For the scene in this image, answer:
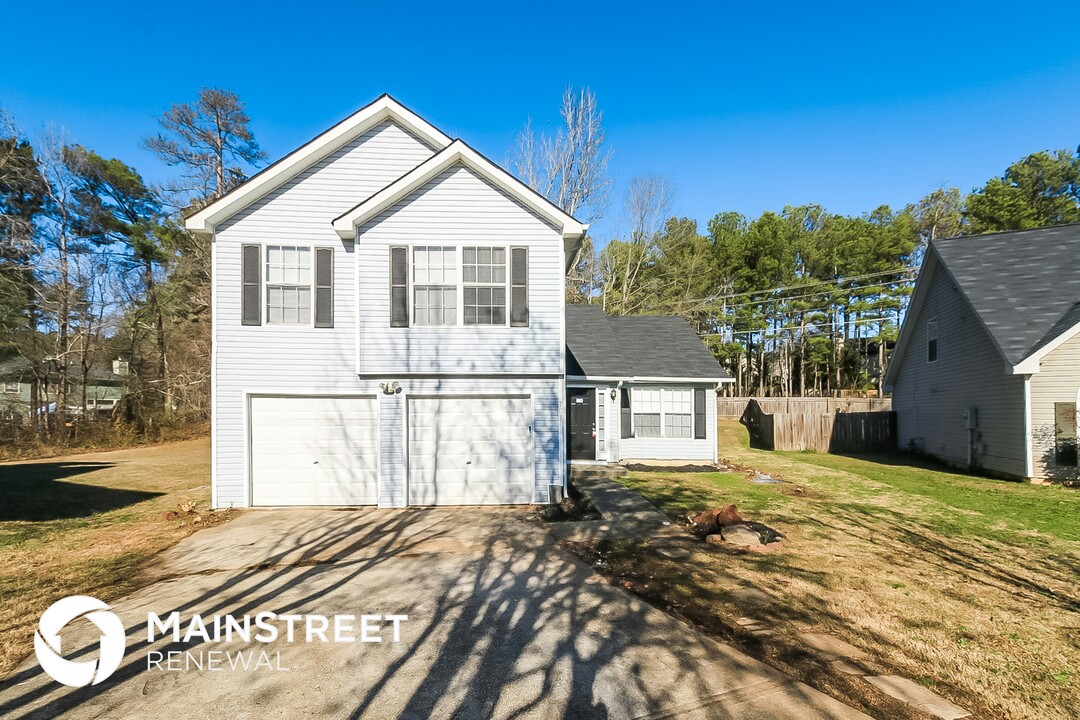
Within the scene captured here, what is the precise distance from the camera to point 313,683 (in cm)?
359

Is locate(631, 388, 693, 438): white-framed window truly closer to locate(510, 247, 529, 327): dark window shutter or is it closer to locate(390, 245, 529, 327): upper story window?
locate(510, 247, 529, 327): dark window shutter

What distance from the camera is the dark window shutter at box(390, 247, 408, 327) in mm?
9062

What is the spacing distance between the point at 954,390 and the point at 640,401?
10042 millimetres

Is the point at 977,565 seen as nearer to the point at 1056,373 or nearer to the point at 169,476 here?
the point at 1056,373

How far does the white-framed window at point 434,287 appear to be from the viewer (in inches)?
359

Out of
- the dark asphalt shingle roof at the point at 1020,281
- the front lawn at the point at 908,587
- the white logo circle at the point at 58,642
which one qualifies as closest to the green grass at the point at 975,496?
the front lawn at the point at 908,587

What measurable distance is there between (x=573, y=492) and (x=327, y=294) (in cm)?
636

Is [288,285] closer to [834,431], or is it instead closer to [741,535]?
[741,535]

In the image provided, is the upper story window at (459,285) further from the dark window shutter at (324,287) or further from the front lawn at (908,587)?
the front lawn at (908,587)

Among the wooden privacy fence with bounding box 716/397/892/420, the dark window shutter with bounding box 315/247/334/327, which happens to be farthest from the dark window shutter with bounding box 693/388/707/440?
the dark window shutter with bounding box 315/247/334/327

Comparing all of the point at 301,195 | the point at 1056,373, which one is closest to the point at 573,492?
the point at 301,195

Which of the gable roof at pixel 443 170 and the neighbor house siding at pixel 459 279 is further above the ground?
the gable roof at pixel 443 170

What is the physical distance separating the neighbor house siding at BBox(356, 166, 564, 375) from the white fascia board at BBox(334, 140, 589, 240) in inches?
4.8

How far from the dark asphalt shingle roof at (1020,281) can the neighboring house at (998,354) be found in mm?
24
